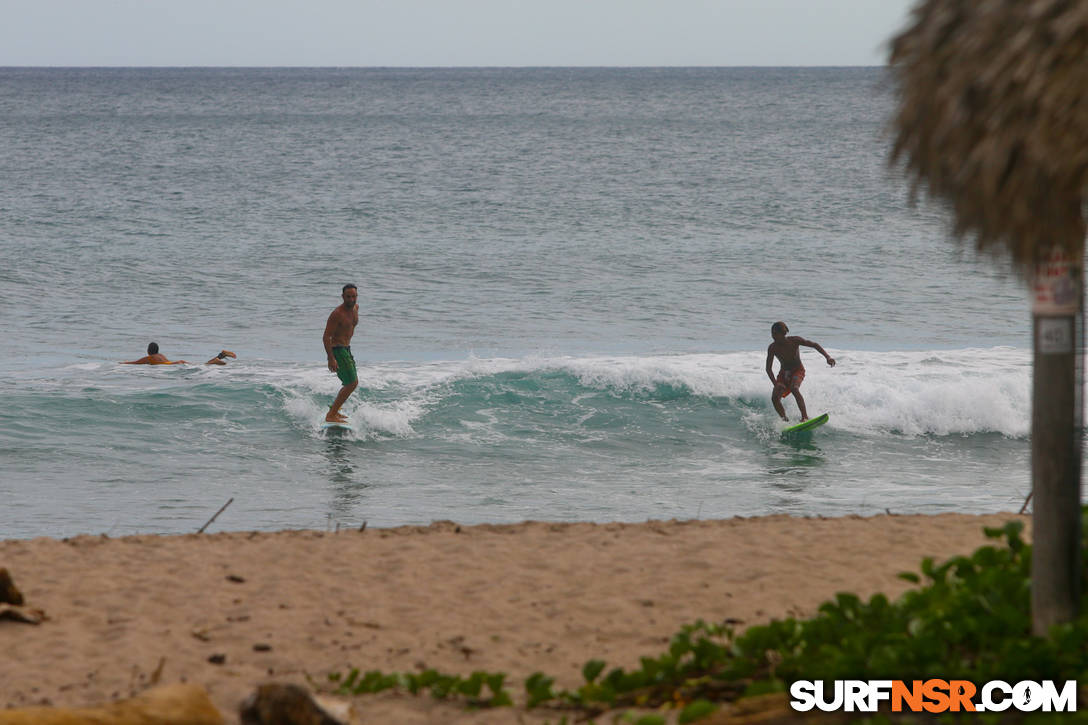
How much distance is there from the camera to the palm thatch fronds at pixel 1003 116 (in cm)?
308

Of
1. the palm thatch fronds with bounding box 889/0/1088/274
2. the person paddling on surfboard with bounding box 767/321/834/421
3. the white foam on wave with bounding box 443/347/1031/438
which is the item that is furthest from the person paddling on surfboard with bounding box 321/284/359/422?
the palm thatch fronds with bounding box 889/0/1088/274

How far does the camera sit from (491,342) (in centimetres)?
1897

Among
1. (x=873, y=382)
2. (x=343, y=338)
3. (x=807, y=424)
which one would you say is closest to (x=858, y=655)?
(x=807, y=424)

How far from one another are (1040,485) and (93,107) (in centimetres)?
9230

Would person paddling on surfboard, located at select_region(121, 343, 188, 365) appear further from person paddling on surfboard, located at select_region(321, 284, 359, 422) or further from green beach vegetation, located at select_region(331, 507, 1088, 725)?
green beach vegetation, located at select_region(331, 507, 1088, 725)

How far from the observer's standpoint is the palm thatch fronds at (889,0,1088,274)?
3.08 meters

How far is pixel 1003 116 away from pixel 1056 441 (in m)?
1.15

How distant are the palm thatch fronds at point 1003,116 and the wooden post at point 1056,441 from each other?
14 cm

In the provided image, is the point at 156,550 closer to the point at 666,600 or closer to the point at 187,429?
the point at 666,600

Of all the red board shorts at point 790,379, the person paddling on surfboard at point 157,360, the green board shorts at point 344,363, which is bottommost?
the red board shorts at point 790,379

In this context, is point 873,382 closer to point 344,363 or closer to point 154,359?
point 344,363

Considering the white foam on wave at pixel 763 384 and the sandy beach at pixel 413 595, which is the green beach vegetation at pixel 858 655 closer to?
the sandy beach at pixel 413 595

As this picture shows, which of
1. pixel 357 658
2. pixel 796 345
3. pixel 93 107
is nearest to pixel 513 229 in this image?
pixel 796 345

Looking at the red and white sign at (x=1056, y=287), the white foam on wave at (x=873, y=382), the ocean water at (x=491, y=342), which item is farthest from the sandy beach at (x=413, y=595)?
the white foam on wave at (x=873, y=382)
